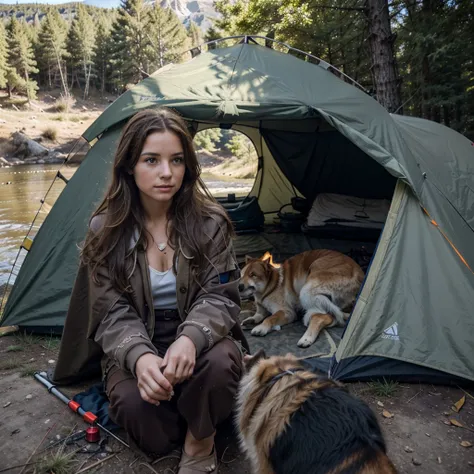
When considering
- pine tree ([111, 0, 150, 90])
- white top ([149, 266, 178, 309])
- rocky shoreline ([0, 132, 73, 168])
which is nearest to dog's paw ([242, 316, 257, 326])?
white top ([149, 266, 178, 309])

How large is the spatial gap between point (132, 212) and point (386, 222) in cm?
215

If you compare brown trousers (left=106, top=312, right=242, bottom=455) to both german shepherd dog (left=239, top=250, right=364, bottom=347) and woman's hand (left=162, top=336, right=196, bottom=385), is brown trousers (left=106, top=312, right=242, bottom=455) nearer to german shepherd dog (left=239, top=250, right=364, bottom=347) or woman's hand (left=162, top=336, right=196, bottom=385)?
woman's hand (left=162, top=336, right=196, bottom=385)

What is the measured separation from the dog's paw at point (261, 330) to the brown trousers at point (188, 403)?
1.91 m

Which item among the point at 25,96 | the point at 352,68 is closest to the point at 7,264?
the point at 352,68

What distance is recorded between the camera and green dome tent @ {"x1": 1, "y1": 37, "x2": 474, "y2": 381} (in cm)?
293

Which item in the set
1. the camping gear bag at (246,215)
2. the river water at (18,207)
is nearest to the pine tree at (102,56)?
the river water at (18,207)

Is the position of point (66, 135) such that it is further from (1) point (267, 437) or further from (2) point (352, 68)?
(1) point (267, 437)

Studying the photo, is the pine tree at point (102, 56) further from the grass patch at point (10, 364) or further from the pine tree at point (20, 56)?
the grass patch at point (10, 364)

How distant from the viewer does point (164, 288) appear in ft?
7.06

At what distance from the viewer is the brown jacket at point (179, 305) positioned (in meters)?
1.85

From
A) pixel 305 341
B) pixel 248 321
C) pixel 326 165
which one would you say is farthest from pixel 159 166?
pixel 326 165

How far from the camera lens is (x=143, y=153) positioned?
6.57 feet

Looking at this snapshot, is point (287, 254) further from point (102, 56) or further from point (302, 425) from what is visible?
point (102, 56)

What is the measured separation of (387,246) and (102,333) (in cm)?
229
